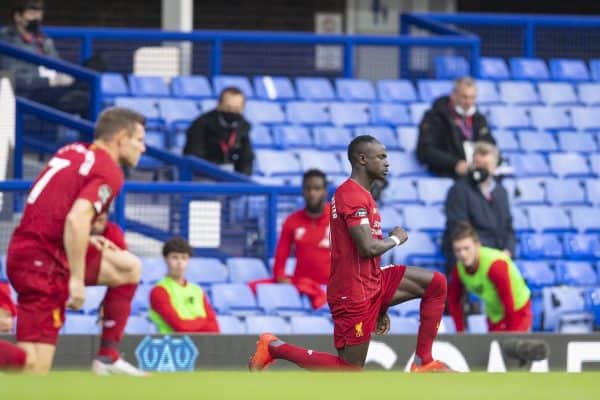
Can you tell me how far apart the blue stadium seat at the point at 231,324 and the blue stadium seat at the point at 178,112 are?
291 centimetres

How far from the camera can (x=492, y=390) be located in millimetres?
4590

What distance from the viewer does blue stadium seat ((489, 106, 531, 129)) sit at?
15.4 metres

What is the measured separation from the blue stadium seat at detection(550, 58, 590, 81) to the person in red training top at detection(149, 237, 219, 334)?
6221 millimetres

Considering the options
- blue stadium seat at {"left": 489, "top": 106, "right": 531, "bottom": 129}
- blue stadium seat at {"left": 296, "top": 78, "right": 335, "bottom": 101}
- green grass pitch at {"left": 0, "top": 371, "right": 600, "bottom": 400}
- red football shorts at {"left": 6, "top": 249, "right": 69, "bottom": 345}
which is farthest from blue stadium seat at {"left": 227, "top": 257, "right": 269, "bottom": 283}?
green grass pitch at {"left": 0, "top": 371, "right": 600, "bottom": 400}

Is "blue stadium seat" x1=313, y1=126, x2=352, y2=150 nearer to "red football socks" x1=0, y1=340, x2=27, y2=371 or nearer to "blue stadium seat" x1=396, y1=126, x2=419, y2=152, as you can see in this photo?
"blue stadium seat" x1=396, y1=126, x2=419, y2=152

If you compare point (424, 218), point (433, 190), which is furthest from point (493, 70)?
point (424, 218)

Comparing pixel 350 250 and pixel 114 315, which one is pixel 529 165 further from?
pixel 114 315

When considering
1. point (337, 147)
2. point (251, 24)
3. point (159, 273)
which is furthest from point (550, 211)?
point (251, 24)

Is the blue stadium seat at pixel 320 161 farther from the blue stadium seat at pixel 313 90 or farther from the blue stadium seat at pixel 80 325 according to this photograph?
the blue stadium seat at pixel 80 325

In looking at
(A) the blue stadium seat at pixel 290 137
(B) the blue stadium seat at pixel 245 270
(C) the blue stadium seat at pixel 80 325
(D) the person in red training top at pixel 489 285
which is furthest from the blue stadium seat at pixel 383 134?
(C) the blue stadium seat at pixel 80 325

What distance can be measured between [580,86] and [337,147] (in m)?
2.86

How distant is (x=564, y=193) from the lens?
47.9ft

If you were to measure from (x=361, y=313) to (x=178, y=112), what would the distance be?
6.05 meters

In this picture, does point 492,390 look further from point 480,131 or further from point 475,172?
point 480,131
